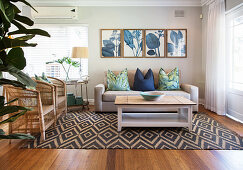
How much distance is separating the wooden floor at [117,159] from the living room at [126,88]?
0.4 inches

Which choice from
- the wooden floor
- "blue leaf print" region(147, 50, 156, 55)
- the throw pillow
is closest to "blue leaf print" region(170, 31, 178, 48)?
"blue leaf print" region(147, 50, 156, 55)

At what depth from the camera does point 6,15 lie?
0.82 m

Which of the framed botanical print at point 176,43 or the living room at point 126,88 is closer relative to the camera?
the living room at point 126,88

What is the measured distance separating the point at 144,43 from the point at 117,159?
335 centimetres

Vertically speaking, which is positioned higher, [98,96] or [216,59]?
[216,59]

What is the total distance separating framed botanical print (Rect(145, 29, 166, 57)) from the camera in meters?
4.63

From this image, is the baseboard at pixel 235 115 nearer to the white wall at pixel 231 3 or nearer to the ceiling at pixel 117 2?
the white wall at pixel 231 3

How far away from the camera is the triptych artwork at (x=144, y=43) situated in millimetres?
4633

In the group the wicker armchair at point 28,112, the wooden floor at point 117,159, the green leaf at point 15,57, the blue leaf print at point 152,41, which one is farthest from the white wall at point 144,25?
the green leaf at point 15,57

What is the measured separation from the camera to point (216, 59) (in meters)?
3.79

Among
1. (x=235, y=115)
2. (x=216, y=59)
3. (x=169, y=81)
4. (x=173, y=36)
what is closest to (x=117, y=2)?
(x=173, y=36)

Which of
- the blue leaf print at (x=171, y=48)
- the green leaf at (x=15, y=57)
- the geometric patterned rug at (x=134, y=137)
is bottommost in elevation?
the geometric patterned rug at (x=134, y=137)

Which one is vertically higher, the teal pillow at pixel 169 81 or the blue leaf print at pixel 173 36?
the blue leaf print at pixel 173 36

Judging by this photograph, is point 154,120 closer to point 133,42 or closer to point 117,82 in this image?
point 117,82
